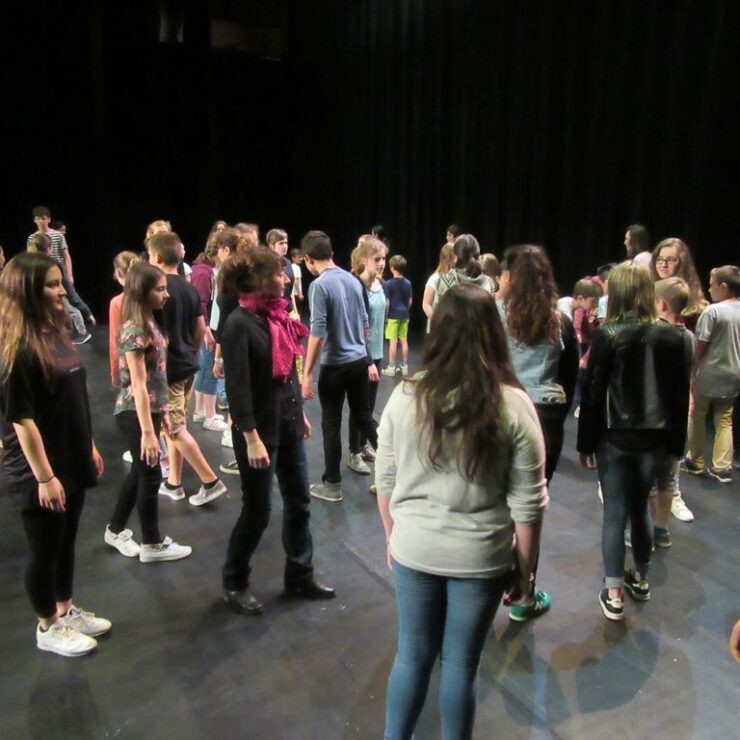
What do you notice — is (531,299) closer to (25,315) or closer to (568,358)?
(568,358)

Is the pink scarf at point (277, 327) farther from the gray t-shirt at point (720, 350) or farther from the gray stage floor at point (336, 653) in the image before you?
the gray t-shirt at point (720, 350)

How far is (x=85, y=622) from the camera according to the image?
97.5 inches

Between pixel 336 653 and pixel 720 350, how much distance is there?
8.99 ft

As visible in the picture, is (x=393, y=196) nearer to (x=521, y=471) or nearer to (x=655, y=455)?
(x=655, y=455)

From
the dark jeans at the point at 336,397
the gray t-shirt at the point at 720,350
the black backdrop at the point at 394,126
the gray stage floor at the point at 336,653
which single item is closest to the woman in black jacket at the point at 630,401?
the gray stage floor at the point at 336,653

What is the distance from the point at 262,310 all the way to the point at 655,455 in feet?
5.08

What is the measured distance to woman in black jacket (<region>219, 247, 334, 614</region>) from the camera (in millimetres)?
2295

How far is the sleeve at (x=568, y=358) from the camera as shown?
241 cm

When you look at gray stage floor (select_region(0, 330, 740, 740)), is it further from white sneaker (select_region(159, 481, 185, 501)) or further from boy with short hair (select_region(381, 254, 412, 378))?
boy with short hair (select_region(381, 254, 412, 378))

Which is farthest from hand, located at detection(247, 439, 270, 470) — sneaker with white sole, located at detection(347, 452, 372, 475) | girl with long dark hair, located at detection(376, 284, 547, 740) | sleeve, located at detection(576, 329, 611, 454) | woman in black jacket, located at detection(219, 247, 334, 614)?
sneaker with white sole, located at detection(347, 452, 372, 475)

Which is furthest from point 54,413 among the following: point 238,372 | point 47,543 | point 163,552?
point 163,552

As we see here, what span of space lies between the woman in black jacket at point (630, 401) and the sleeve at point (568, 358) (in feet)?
0.21

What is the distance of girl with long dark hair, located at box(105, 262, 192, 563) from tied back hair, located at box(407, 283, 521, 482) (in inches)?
62.3

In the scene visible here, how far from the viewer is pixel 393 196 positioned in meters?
10.2
